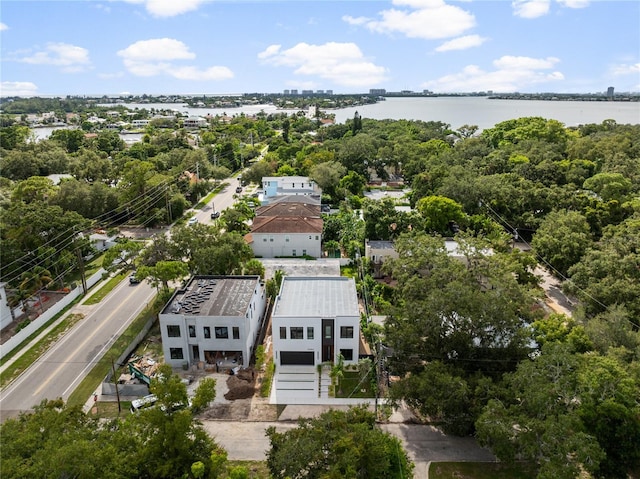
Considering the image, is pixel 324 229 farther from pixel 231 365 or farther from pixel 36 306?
pixel 36 306

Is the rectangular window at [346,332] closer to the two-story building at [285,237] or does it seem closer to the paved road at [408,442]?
the paved road at [408,442]

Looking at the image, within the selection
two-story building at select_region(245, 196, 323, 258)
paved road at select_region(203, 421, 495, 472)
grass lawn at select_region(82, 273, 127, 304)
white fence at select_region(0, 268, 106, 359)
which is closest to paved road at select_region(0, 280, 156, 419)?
grass lawn at select_region(82, 273, 127, 304)

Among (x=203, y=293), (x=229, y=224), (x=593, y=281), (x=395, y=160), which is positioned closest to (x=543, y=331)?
(x=593, y=281)

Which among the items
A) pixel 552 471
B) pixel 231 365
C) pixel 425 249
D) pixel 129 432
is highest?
pixel 425 249

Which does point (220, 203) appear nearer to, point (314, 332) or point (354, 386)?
point (314, 332)

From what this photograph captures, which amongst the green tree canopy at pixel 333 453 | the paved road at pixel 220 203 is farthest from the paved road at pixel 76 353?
the paved road at pixel 220 203

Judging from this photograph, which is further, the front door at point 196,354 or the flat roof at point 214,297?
the front door at point 196,354

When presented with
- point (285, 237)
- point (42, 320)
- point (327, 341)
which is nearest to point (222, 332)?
point (327, 341)
